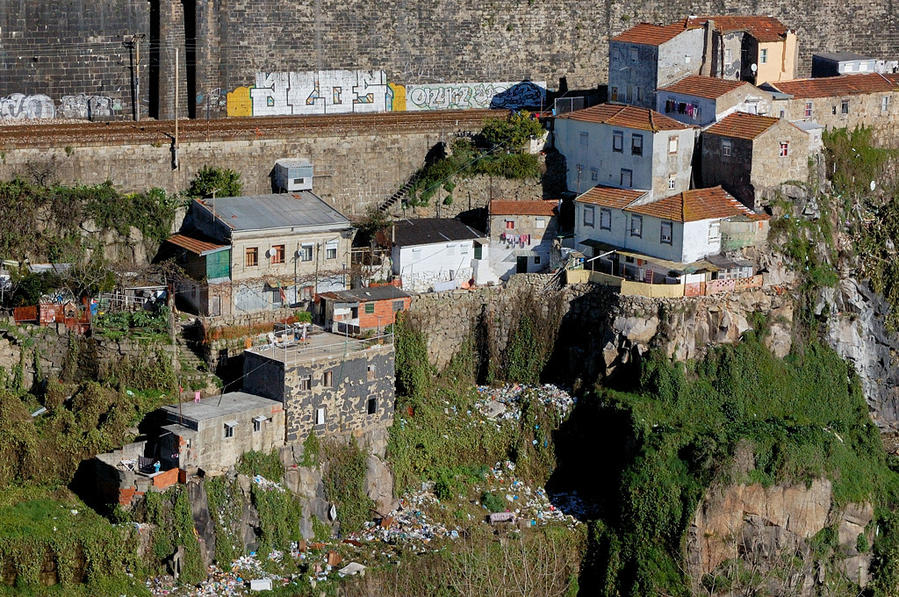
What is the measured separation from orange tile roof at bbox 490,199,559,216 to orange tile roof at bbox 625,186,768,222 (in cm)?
255

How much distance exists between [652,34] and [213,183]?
13.6 m

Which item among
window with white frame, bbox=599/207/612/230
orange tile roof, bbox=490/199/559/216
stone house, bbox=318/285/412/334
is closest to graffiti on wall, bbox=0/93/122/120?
stone house, bbox=318/285/412/334

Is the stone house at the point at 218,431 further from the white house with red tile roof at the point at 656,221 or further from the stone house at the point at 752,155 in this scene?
the stone house at the point at 752,155

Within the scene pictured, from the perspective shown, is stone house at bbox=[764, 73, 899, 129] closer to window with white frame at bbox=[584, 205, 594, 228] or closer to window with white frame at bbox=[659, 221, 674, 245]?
window with white frame at bbox=[659, 221, 674, 245]

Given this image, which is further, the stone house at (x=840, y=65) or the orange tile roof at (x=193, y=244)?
the stone house at (x=840, y=65)

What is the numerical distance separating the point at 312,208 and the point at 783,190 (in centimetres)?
1278

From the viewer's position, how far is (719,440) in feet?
148

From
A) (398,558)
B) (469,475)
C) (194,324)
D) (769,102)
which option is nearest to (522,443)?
(469,475)

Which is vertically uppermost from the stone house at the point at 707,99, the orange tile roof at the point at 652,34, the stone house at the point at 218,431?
the orange tile roof at the point at 652,34

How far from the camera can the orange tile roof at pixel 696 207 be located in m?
48.6

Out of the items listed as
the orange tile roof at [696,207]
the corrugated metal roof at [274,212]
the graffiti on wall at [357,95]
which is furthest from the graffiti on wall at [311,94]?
the orange tile roof at [696,207]

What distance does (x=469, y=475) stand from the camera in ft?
150

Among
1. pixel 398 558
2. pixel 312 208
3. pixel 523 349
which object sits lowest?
pixel 398 558

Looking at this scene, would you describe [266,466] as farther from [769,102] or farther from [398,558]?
[769,102]
